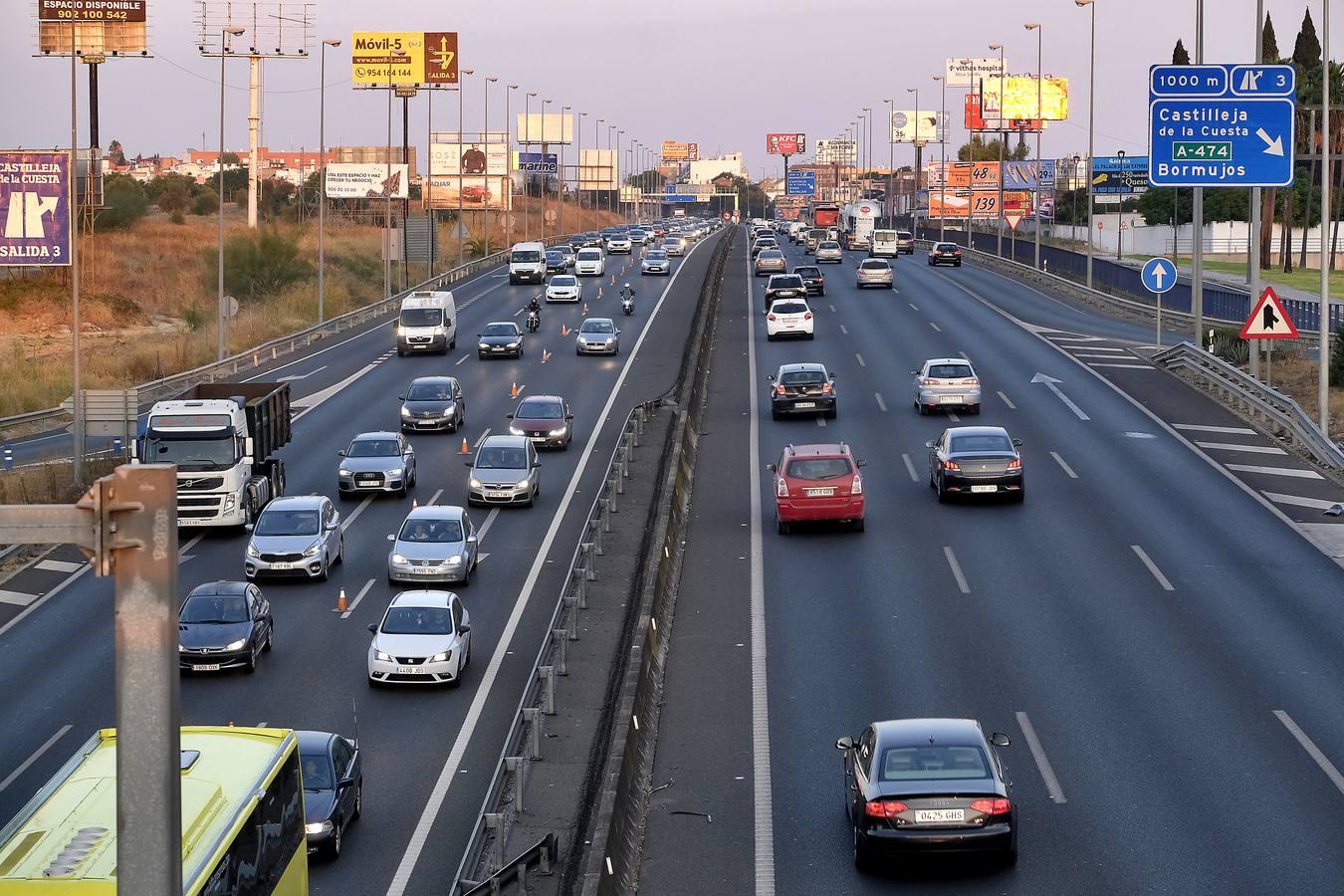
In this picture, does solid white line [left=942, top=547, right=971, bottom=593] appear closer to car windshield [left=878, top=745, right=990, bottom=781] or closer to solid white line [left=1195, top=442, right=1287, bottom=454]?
car windshield [left=878, top=745, right=990, bottom=781]

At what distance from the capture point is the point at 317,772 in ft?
60.9

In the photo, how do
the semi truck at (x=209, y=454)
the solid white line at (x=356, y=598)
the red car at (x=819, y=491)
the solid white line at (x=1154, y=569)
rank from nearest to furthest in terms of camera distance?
the solid white line at (x=1154, y=569) → the solid white line at (x=356, y=598) → the red car at (x=819, y=491) → the semi truck at (x=209, y=454)

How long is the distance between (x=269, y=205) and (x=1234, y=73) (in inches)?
5315

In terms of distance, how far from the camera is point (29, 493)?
1532 inches

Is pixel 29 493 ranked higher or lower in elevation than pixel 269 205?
lower

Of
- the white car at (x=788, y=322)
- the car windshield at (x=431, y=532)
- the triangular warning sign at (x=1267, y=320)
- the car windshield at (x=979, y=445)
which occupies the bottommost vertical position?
the car windshield at (x=431, y=532)

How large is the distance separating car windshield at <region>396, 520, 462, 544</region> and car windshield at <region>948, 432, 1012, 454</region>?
1020cm

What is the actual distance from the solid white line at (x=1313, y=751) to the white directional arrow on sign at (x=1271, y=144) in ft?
66.0

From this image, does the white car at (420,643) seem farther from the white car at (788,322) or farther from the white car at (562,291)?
the white car at (562,291)

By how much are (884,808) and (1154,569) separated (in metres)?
13.8

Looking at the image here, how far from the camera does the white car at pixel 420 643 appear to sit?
24.5m

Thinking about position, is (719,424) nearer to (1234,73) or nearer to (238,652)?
(1234,73)

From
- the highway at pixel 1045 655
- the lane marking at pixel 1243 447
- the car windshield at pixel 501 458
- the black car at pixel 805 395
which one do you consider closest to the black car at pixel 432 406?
the highway at pixel 1045 655

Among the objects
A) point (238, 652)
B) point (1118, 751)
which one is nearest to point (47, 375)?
point (238, 652)
